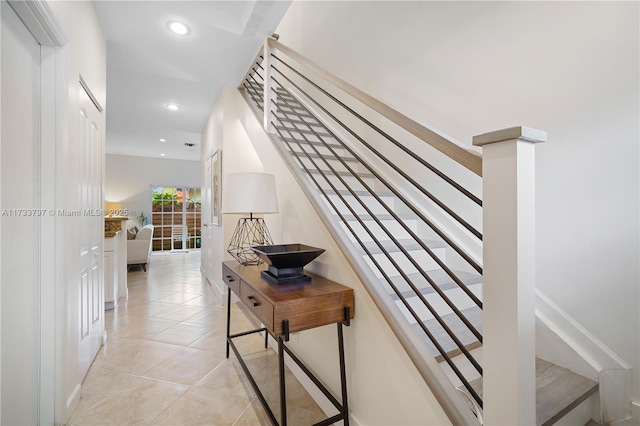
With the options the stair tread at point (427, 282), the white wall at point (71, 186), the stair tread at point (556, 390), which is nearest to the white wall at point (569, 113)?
the stair tread at point (556, 390)

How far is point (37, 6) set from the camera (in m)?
1.32

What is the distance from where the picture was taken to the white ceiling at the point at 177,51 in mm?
2520

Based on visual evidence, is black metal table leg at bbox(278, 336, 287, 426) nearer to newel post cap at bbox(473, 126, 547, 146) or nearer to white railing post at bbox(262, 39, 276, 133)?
newel post cap at bbox(473, 126, 547, 146)

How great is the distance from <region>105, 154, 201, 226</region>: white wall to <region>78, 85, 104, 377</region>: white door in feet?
22.9

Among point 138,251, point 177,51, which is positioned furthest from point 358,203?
point 138,251

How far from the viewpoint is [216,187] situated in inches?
170

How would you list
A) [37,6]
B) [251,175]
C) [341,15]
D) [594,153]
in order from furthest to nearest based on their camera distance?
[341,15] → [251,175] → [594,153] → [37,6]

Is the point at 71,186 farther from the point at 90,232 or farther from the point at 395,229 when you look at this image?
the point at 395,229

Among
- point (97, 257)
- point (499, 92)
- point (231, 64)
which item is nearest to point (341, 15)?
point (231, 64)

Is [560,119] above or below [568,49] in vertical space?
below

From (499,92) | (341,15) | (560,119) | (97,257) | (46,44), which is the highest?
(341,15)

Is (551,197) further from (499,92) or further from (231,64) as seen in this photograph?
(231,64)

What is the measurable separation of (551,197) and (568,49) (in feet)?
2.44

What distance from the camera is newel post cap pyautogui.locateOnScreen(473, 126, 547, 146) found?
74cm
